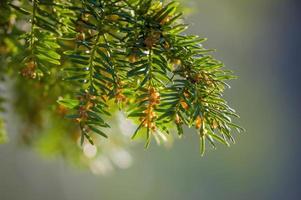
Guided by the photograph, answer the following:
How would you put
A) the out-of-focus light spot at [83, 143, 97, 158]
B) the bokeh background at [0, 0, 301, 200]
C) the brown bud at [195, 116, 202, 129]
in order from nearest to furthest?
the brown bud at [195, 116, 202, 129], the out-of-focus light spot at [83, 143, 97, 158], the bokeh background at [0, 0, 301, 200]

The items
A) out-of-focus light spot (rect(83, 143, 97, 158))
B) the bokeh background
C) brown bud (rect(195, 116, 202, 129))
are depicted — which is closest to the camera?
brown bud (rect(195, 116, 202, 129))

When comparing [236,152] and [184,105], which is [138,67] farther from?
[236,152]

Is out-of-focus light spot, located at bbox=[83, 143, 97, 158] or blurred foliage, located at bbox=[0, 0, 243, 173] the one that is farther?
out-of-focus light spot, located at bbox=[83, 143, 97, 158]

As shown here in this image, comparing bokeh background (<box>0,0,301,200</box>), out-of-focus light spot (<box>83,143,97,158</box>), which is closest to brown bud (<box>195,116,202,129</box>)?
out-of-focus light spot (<box>83,143,97,158</box>)

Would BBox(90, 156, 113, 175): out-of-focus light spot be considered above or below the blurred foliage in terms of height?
below

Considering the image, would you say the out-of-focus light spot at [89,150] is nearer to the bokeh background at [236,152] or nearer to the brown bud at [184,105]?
the brown bud at [184,105]

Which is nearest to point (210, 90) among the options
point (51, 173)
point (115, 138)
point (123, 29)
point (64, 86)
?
point (123, 29)

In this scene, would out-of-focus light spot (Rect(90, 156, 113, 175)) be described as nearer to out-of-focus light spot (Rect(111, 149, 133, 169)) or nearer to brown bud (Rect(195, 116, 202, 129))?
out-of-focus light spot (Rect(111, 149, 133, 169))

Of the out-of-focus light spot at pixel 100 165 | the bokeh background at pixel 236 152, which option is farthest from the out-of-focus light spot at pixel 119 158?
the bokeh background at pixel 236 152
